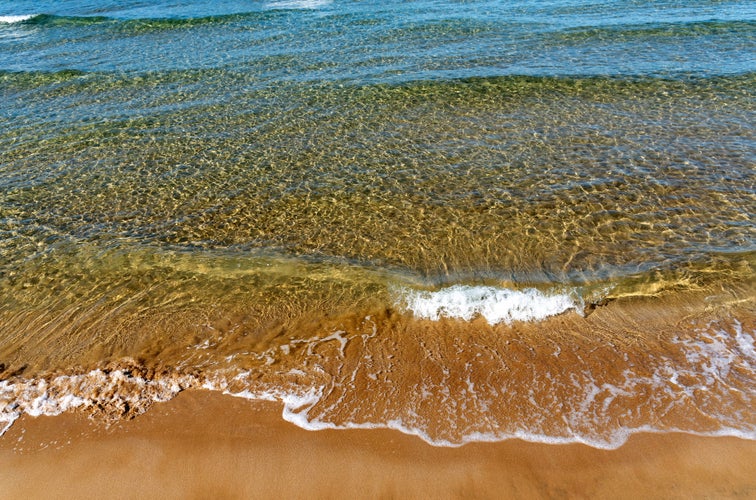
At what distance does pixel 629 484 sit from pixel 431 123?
911 centimetres

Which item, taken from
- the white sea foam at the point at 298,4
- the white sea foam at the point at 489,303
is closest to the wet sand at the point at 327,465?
the white sea foam at the point at 489,303

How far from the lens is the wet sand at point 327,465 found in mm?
4309

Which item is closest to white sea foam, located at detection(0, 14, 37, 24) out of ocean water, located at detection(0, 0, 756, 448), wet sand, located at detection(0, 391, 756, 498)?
ocean water, located at detection(0, 0, 756, 448)

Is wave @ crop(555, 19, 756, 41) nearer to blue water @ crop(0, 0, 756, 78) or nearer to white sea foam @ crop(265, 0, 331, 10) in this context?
blue water @ crop(0, 0, 756, 78)

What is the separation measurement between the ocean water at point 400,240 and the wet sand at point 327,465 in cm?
21

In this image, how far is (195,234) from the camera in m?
8.12

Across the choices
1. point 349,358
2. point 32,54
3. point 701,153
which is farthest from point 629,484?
point 32,54

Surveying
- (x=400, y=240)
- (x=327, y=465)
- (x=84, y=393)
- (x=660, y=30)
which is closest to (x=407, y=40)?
(x=660, y=30)

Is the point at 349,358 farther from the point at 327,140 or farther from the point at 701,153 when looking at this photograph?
the point at 701,153

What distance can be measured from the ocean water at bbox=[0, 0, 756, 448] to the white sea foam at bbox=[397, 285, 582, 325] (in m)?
0.04

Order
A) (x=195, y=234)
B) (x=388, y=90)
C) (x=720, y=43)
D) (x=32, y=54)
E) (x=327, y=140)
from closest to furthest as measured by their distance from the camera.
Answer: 1. (x=195, y=234)
2. (x=327, y=140)
3. (x=388, y=90)
4. (x=720, y=43)
5. (x=32, y=54)

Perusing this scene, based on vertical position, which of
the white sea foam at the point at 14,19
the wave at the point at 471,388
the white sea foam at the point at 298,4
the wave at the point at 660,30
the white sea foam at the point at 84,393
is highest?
the white sea foam at the point at 14,19

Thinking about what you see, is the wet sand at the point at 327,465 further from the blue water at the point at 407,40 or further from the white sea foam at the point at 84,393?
the blue water at the point at 407,40

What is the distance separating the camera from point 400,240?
7703 mm
